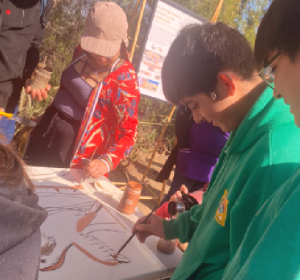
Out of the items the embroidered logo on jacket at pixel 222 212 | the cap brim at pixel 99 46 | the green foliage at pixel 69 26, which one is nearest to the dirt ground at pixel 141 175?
the green foliage at pixel 69 26

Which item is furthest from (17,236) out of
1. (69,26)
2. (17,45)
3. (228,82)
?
(69,26)

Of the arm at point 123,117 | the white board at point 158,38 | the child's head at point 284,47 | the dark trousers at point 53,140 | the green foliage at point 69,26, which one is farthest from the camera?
the green foliage at point 69,26

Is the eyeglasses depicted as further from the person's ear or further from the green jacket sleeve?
the green jacket sleeve

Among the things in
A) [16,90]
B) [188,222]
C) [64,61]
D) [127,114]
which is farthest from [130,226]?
[64,61]

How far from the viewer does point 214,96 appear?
44.1 inches

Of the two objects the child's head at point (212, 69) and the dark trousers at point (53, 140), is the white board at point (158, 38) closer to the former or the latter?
the dark trousers at point (53, 140)

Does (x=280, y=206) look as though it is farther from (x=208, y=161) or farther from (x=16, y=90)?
(x=16, y=90)

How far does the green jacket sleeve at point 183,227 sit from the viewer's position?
1284mm

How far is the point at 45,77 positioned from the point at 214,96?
135cm

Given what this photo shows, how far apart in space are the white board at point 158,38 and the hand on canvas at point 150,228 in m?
2.00

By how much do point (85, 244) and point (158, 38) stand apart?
2.36 meters

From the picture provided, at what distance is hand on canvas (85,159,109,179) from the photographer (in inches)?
69.6

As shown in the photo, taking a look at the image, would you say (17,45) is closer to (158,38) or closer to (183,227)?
(158,38)

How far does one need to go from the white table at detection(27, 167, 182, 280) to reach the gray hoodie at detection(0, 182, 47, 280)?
0.65 meters
